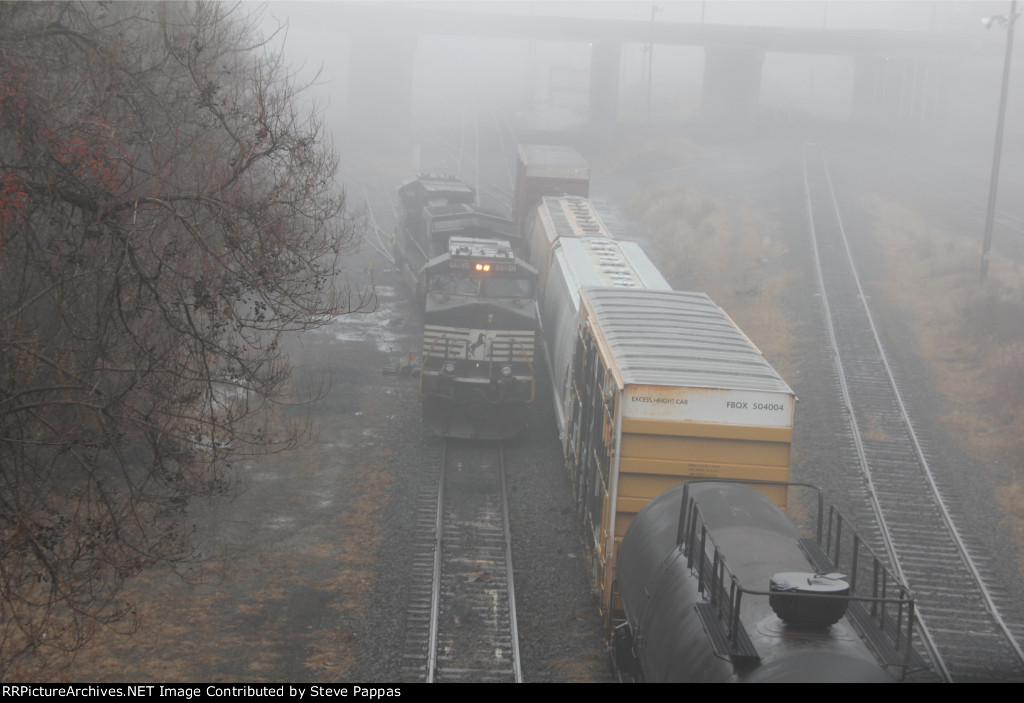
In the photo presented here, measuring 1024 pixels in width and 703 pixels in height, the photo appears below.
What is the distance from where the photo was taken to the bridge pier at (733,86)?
60344 millimetres

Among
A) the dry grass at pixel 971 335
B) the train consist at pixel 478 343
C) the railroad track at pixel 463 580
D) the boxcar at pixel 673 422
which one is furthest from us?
the dry grass at pixel 971 335

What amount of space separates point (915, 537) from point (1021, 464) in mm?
4598

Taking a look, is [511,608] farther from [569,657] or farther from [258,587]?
[258,587]

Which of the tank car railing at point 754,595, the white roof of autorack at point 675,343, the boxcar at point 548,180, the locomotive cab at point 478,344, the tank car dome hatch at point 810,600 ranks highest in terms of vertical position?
the boxcar at point 548,180

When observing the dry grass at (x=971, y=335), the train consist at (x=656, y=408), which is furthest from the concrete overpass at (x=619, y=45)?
the train consist at (x=656, y=408)

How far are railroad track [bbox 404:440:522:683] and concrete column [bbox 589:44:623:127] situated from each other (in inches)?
1773

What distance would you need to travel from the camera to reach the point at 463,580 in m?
12.9

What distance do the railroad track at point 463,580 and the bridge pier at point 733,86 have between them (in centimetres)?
4969

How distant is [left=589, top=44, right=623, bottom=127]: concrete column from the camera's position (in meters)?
58.5

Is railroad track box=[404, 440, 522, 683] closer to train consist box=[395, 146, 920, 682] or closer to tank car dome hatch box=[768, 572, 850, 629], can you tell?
train consist box=[395, 146, 920, 682]

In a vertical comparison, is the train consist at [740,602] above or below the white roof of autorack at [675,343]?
below

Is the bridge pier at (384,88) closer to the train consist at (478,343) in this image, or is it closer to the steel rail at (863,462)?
the steel rail at (863,462)

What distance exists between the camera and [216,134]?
1755 cm

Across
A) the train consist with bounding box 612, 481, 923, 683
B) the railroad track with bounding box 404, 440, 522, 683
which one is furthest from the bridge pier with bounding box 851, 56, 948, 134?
the train consist with bounding box 612, 481, 923, 683
